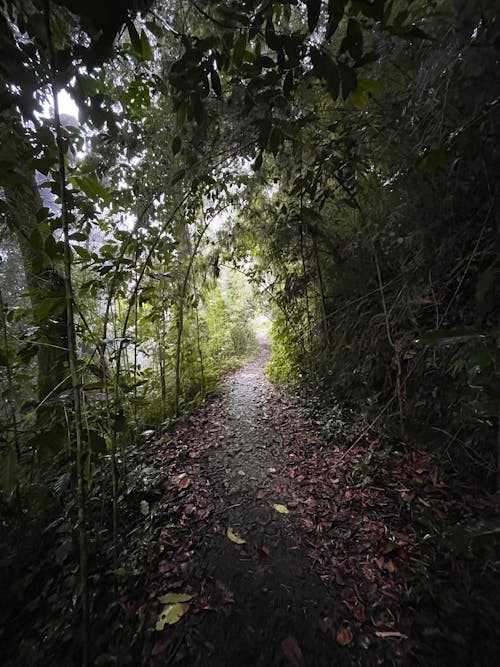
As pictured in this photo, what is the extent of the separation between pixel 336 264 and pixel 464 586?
120 inches

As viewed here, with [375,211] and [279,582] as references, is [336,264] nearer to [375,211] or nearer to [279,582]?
[375,211]

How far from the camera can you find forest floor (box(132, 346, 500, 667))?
136 centimetres

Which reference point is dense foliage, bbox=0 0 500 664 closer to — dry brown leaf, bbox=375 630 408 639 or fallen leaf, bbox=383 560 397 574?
fallen leaf, bbox=383 560 397 574

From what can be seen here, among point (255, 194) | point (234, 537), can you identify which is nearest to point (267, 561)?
point (234, 537)

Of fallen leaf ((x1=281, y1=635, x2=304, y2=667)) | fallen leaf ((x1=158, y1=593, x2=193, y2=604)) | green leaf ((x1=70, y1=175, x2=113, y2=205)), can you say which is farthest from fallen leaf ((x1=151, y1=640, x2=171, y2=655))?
green leaf ((x1=70, y1=175, x2=113, y2=205))

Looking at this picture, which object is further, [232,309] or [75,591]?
[232,309]

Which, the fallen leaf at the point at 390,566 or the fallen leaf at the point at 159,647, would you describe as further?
the fallen leaf at the point at 390,566

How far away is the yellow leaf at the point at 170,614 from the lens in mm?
1479

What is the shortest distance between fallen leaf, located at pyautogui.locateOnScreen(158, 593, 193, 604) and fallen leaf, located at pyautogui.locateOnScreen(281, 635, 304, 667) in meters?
0.59

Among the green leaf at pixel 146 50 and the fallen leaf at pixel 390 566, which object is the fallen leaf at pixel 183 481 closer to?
the fallen leaf at pixel 390 566

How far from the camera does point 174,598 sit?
1.59m

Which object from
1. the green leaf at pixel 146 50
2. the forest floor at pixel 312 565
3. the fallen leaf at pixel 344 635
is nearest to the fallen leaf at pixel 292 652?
the forest floor at pixel 312 565

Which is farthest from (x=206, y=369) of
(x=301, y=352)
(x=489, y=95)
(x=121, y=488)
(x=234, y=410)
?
(x=489, y=95)

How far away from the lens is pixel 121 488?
2.33 metres
